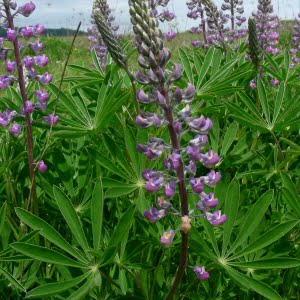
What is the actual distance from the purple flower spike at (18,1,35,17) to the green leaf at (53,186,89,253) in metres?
0.82

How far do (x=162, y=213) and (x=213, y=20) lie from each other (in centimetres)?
220

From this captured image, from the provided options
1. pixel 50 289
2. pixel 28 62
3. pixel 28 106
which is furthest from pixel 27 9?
pixel 50 289

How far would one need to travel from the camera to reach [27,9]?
75.2 inches

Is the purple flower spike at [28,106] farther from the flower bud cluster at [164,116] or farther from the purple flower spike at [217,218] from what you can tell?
the purple flower spike at [217,218]

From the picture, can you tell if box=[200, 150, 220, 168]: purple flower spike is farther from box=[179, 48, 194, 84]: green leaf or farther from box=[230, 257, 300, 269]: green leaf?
box=[179, 48, 194, 84]: green leaf

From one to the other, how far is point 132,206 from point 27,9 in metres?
0.99

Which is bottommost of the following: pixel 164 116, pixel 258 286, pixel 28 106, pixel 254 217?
pixel 258 286

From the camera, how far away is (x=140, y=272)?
5.24 feet

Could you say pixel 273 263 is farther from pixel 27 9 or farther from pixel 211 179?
pixel 27 9

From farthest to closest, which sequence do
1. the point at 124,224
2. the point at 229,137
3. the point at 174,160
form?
1. the point at 229,137
2. the point at 124,224
3. the point at 174,160

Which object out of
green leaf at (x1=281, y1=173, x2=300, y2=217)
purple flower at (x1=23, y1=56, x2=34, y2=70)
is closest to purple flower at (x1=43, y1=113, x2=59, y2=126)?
purple flower at (x1=23, y1=56, x2=34, y2=70)

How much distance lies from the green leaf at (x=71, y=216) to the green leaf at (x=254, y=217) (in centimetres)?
43

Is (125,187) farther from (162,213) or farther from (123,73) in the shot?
(123,73)

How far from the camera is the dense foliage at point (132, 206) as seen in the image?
135 centimetres
